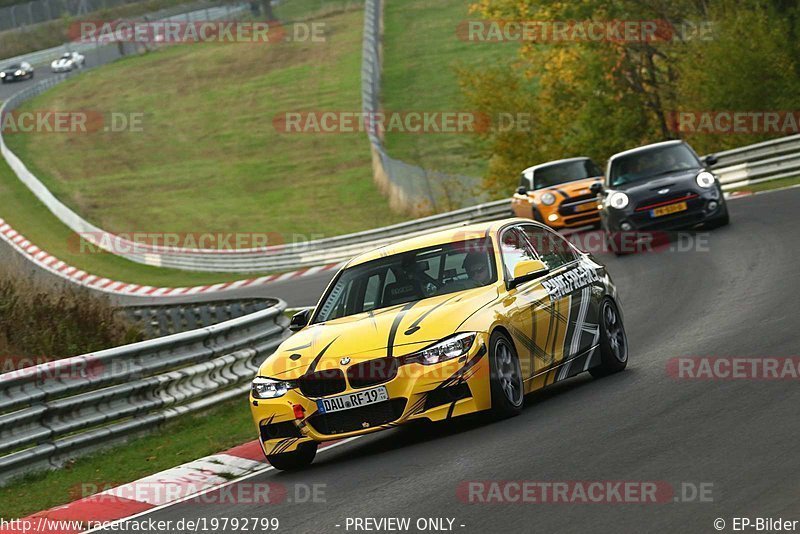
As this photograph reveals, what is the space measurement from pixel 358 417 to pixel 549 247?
2.87 metres

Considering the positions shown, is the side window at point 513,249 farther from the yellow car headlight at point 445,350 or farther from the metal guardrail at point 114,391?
the metal guardrail at point 114,391

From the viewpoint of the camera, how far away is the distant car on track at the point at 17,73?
3428 inches

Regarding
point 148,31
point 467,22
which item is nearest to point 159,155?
point 467,22

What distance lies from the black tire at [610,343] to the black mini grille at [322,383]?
9.32ft

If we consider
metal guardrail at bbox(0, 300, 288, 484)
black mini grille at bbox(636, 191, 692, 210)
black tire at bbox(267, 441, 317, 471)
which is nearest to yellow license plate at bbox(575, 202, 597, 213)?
black mini grille at bbox(636, 191, 692, 210)

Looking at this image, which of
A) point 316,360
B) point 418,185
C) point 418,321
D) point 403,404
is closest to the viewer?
point 403,404

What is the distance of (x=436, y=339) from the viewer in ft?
30.9

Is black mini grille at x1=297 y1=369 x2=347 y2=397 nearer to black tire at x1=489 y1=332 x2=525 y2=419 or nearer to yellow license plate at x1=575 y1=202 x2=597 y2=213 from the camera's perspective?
black tire at x1=489 y1=332 x2=525 y2=419

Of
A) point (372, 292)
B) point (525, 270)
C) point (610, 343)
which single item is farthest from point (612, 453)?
point (610, 343)

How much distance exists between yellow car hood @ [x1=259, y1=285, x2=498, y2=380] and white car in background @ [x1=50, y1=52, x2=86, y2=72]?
80719mm

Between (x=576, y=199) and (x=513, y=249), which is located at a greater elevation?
(x=513, y=249)

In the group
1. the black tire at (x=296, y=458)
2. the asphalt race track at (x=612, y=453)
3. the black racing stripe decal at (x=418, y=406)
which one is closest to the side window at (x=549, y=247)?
the asphalt race track at (x=612, y=453)

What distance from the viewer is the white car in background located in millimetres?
87625

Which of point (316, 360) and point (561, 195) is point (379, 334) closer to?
point (316, 360)
